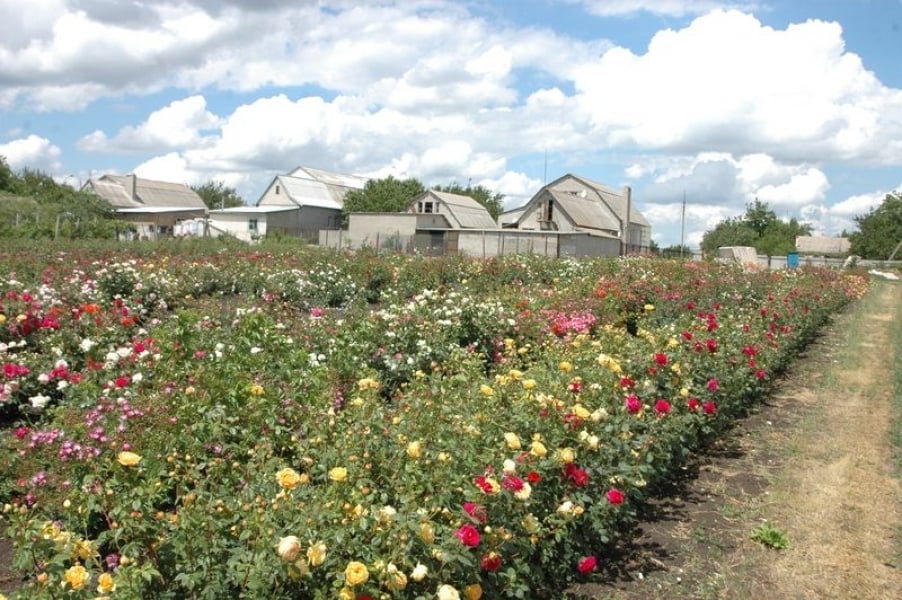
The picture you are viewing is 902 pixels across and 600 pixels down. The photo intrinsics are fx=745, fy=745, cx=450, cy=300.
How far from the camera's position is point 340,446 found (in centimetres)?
312

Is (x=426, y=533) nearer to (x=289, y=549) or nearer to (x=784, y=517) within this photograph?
(x=289, y=549)

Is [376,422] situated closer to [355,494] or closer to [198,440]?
[355,494]

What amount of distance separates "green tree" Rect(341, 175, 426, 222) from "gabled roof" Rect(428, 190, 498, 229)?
5.57 metres

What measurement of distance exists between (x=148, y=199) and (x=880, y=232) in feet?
208

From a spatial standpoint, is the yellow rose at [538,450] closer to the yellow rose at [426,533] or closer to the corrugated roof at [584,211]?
the yellow rose at [426,533]

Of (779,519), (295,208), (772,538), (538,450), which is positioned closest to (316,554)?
(538,450)

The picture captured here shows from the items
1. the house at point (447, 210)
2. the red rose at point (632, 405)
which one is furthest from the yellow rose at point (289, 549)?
the house at point (447, 210)

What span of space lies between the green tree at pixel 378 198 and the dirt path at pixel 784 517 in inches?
2018

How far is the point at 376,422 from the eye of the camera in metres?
3.23

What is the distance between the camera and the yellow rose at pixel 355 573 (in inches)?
83.2

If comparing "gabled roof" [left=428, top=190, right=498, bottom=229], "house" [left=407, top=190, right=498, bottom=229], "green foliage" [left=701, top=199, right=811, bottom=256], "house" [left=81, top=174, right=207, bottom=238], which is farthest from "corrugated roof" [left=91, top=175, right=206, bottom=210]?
"green foliage" [left=701, top=199, right=811, bottom=256]

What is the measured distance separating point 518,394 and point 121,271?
24.5ft

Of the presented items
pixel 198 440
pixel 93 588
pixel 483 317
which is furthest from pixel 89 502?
pixel 483 317

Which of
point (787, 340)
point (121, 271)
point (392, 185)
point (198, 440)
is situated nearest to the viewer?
point (198, 440)
